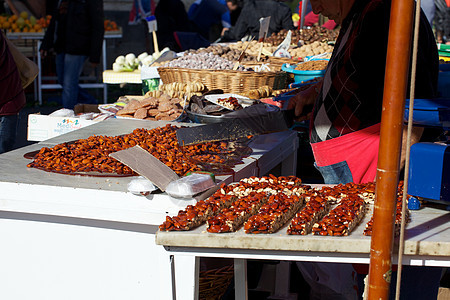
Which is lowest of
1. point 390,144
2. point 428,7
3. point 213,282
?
point 213,282

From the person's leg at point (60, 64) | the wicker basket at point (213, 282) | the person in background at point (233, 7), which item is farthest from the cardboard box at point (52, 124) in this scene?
the person in background at point (233, 7)

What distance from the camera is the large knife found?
2.17 meters

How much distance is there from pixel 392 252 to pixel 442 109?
0.42 meters

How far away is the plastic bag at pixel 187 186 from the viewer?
1.68 meters

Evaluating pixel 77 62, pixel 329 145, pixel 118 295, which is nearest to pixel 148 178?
pixel 118 295

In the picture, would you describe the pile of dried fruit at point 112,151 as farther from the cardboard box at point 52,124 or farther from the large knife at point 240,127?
the cardboard box at point 52,124

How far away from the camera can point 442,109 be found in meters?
1.37

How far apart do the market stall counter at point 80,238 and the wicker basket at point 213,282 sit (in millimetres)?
439

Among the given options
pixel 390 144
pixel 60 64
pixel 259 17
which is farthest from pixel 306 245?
pixel 259 17

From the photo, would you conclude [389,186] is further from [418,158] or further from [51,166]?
[51,166]

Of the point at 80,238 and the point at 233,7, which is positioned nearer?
the point at 80,238

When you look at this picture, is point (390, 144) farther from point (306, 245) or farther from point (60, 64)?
point (60, 64)

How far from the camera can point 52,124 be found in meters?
3.18

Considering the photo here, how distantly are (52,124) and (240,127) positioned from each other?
1.41 metres
